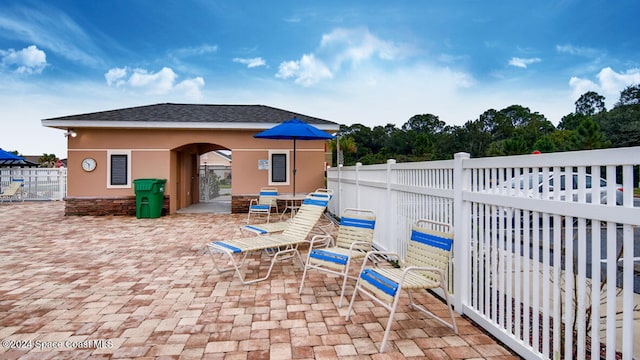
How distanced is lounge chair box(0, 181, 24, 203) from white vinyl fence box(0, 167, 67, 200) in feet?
→ 0.97

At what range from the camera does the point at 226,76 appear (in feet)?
69.0

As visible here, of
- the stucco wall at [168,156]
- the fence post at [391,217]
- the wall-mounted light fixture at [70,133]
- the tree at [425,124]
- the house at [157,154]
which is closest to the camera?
the fence post at [391,217]

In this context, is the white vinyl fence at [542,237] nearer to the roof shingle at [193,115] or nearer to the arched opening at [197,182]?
the roof shingle at [193,115]

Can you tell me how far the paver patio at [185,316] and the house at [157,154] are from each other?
17.1 ft

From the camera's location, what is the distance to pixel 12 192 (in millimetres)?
13938

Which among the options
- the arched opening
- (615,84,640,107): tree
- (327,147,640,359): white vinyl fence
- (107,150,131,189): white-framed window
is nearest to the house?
(107,150,131,189): white-framed window

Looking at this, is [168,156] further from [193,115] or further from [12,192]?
[12,192]

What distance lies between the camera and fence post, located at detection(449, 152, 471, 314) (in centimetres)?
315

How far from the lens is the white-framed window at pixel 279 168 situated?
11.2 m

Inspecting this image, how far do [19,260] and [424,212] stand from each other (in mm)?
6038

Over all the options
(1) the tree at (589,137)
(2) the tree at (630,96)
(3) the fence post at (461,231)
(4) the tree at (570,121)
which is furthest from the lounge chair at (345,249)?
(4) the tree at (570,121)

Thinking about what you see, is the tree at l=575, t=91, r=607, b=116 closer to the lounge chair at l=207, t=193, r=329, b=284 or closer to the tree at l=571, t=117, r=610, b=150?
the tree at l=571, t=117, r=610, b=150

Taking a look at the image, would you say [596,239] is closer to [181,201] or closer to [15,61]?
[181,201]

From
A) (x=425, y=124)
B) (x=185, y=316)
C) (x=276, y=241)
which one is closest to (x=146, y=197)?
(x=276, y=241)
